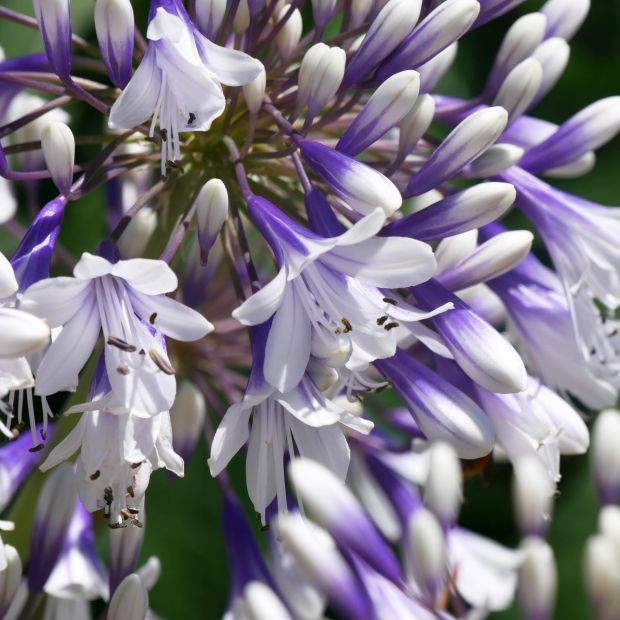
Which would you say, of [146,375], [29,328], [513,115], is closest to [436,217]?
[513,115]

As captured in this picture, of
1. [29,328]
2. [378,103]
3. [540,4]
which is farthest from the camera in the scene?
[540,4]

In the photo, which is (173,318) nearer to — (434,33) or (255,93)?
(255,93)

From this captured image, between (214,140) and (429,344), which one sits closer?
(429,344)

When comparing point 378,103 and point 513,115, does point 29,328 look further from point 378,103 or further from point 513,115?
point 513,115

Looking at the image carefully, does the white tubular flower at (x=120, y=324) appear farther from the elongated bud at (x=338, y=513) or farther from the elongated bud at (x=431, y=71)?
the elongated bud at (x=431, y=71)

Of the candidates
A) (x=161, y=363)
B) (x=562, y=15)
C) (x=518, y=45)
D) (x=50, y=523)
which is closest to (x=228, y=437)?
(x=161, y=363)

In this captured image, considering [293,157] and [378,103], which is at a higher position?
[378,103]

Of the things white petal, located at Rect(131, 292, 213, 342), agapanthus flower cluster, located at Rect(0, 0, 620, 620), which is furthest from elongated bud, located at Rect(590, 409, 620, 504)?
white petal, located at Rect(131, 292, 213, 342)

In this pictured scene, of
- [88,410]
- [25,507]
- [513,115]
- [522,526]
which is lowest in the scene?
[25,507]
